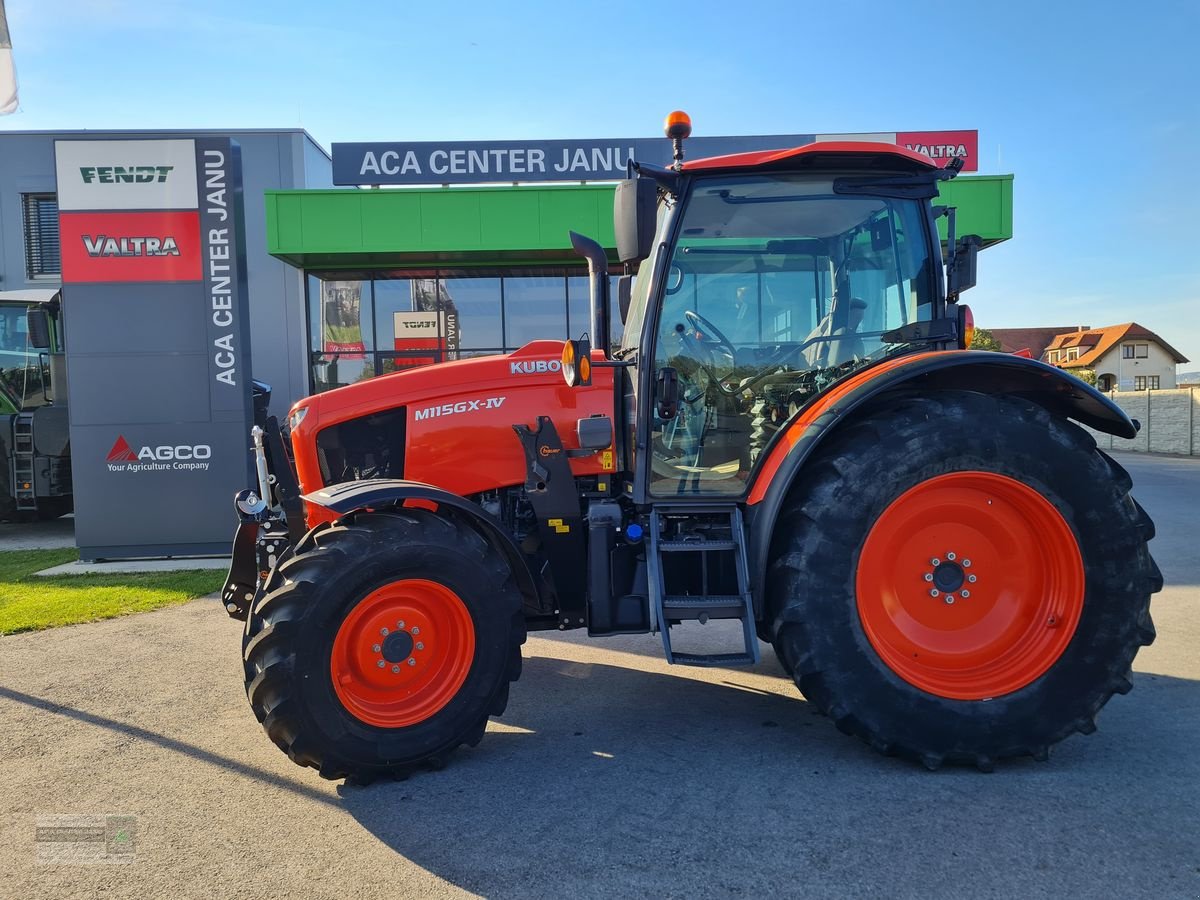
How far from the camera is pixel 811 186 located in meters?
3.36

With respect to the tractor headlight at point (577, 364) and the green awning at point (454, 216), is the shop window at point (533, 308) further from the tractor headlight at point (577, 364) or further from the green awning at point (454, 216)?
the tractor headlight at point (577, 364)

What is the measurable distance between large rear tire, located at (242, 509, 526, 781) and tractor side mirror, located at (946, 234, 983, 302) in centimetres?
237

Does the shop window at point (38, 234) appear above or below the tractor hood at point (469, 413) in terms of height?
above

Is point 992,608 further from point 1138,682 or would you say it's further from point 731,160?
point 731,160

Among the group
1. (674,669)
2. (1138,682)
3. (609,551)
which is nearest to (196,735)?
(609,551)

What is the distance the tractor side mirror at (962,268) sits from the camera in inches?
135

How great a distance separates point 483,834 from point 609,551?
4.05ft

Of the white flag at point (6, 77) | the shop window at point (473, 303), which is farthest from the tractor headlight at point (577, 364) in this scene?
the shop window at point (473, 303)

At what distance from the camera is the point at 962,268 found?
11.3 feet

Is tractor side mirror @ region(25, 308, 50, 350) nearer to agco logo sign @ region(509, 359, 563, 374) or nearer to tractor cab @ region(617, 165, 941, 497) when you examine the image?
agco logo sign @ region(509, 359, 563, 374)

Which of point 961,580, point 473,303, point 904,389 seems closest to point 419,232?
point 473,303

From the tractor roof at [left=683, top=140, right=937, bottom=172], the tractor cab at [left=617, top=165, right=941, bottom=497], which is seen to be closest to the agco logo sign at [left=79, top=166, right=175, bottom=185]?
the tractor cab at [left=617, top=165, right=941, bottom=497]

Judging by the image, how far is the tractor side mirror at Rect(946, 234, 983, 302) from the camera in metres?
3.43

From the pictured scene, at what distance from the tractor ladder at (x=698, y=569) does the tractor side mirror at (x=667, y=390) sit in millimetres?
427
